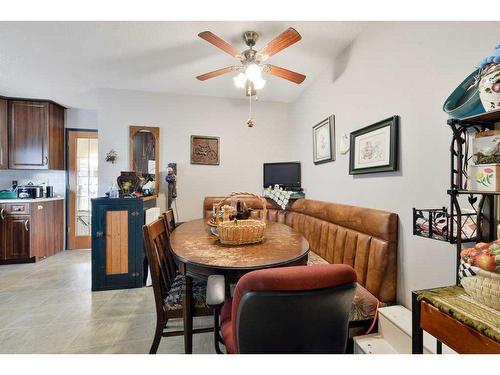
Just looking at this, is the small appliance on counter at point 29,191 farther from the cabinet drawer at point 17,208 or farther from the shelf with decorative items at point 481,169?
the shelf with decorative items at point 481,169

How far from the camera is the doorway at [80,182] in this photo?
4.18m

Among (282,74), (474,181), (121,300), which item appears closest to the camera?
(474,181)

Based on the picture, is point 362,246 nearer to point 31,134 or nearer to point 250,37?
point 250,37

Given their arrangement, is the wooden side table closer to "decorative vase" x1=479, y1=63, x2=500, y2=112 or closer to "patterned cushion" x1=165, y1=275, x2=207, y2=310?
"decorative vase" x1=479, y1=63, x2=500, y2=112

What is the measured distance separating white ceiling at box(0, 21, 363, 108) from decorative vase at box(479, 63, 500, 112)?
1385 mm

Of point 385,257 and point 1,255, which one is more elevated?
point 385,257

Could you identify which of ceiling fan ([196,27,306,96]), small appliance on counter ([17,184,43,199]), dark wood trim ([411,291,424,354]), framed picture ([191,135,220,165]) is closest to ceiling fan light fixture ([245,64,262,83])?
ceiling fan ([196,27,306,96])

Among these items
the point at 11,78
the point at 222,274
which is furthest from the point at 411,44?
the point at 11,78

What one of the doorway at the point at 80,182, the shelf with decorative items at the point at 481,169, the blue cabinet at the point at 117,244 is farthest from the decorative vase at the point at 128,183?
the shelf with decorative items at the point at 481,169

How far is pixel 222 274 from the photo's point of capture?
1.17 m

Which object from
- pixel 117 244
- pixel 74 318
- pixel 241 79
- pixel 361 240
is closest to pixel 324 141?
pixel 241 79

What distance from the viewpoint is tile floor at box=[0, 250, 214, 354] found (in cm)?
169
